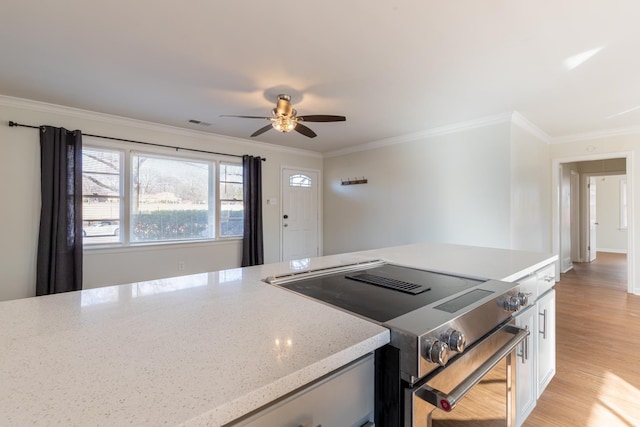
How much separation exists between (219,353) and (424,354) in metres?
0.52

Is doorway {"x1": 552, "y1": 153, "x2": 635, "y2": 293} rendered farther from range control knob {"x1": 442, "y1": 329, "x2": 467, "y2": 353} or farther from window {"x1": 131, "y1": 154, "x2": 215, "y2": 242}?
window {"x1": 131, "y1": 154, "x2": 215, "y2": 242}

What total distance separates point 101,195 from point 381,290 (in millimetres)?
4042

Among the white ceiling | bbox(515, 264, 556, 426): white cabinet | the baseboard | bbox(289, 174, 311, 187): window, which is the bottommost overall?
the baseboard

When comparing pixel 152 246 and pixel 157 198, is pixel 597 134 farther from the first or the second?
pixel 152 246

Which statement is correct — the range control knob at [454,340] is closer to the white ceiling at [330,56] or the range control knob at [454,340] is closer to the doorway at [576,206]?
the white ceiling at [330,56]

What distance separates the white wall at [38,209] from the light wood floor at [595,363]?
4.31 metres

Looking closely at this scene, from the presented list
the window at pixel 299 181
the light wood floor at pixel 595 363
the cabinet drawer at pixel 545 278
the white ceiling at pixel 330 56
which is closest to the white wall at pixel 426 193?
the window at pixel 299 181

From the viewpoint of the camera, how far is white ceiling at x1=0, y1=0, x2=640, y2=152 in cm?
184

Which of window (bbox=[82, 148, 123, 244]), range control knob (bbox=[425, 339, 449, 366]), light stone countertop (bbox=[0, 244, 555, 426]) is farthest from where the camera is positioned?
window (bbox=[82, 148, 123, 244])

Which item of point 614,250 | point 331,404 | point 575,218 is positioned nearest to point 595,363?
point 331,404

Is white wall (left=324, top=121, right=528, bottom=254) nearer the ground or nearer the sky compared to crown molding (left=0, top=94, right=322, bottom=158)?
nearer the ground

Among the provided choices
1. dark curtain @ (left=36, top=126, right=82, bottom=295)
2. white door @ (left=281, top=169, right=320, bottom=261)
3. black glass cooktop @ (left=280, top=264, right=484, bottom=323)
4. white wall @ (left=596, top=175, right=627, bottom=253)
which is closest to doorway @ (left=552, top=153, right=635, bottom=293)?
white wall @ (left=596, top=175, right=627, bottom=253)

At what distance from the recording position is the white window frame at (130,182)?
12.5 ft

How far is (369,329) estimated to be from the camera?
2.63 feet
